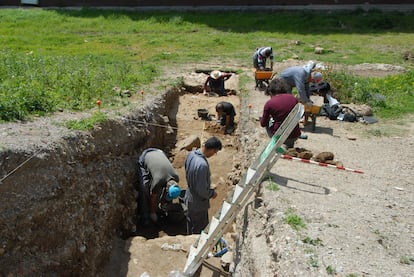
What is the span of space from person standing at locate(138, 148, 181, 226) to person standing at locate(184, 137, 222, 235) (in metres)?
0.43

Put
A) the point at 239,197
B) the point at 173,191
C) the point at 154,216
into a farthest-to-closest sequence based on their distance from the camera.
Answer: the point at 154,216 → the point at 173,191 → the point at 239,197

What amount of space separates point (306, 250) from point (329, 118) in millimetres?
5704

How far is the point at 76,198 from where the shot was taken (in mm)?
6672

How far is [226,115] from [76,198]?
16.5 ft

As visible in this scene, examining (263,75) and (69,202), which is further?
(263,75)

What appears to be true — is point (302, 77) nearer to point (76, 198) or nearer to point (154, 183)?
point (154, 183)

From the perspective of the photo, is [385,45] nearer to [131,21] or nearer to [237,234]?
[131,21]

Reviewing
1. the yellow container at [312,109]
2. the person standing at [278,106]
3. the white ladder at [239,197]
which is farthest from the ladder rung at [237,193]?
the yellow container at [312,109]

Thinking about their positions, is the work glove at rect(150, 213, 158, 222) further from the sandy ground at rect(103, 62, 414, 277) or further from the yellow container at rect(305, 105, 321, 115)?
the yellow container at rect(305, 105, 321, 115)

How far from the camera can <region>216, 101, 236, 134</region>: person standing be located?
10625mm

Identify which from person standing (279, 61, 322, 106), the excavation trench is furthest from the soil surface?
person standing (279, 61, 322, 106)

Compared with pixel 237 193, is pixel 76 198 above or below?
below

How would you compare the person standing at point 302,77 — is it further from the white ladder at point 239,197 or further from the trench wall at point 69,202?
the trench wall at point 69,202

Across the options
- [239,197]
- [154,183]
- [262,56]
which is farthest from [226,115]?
[239,197]
